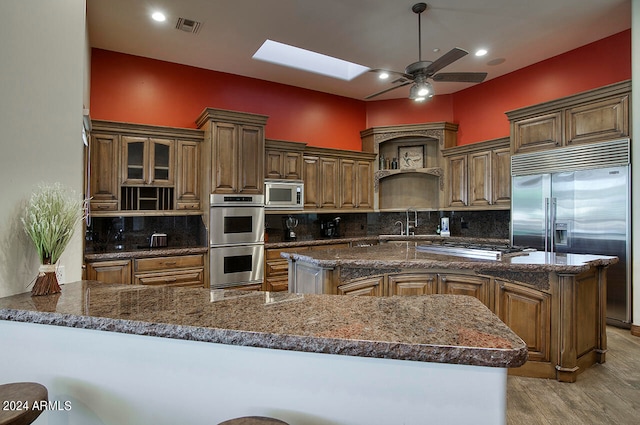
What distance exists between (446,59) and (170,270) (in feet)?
11.6

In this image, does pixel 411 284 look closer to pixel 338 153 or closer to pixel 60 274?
pixel 60 274

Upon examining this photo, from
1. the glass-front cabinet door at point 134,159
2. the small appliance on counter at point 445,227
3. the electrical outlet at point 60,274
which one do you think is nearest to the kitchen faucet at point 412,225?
the small appliance on counter at point 445,227

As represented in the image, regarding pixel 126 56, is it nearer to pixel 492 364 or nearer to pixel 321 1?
pixel 321 1

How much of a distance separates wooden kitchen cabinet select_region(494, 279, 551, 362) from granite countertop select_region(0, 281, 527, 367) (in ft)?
5.32

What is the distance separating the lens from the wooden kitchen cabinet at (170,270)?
3.75 meters

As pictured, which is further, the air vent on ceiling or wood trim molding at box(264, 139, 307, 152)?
wood trim molding at box(264, 139, 307, 152)

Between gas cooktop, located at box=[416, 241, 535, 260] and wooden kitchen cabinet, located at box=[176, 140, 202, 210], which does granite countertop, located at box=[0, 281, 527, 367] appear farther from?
wooden kitchen cabinet, located at box=[176, 140, 202, 210]

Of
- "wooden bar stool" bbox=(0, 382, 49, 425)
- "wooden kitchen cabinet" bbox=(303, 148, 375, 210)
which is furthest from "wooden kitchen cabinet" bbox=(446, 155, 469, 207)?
"wooden bar stool" bbox=(0, 382, 49, 425)

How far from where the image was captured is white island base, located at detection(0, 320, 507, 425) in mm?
870

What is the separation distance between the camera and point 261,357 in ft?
3.23

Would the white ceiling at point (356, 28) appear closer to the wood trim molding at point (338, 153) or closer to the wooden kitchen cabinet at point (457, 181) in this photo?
the wood trim molding at point (338, 153)

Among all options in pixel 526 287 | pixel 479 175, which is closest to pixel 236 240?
pixel 526 287

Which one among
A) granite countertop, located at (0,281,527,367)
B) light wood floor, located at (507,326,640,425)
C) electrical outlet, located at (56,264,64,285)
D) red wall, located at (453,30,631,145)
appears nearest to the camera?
granite countertop, located at (0,281,527,367)

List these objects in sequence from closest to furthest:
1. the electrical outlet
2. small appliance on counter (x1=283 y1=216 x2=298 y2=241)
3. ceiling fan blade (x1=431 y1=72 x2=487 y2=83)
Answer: the electrical outlet
ceiling fan blade (x1=431 y1=72 x2=487 y2=83)
small appliance on counter (x1=283 y1=216 x2=298 y2=241)
